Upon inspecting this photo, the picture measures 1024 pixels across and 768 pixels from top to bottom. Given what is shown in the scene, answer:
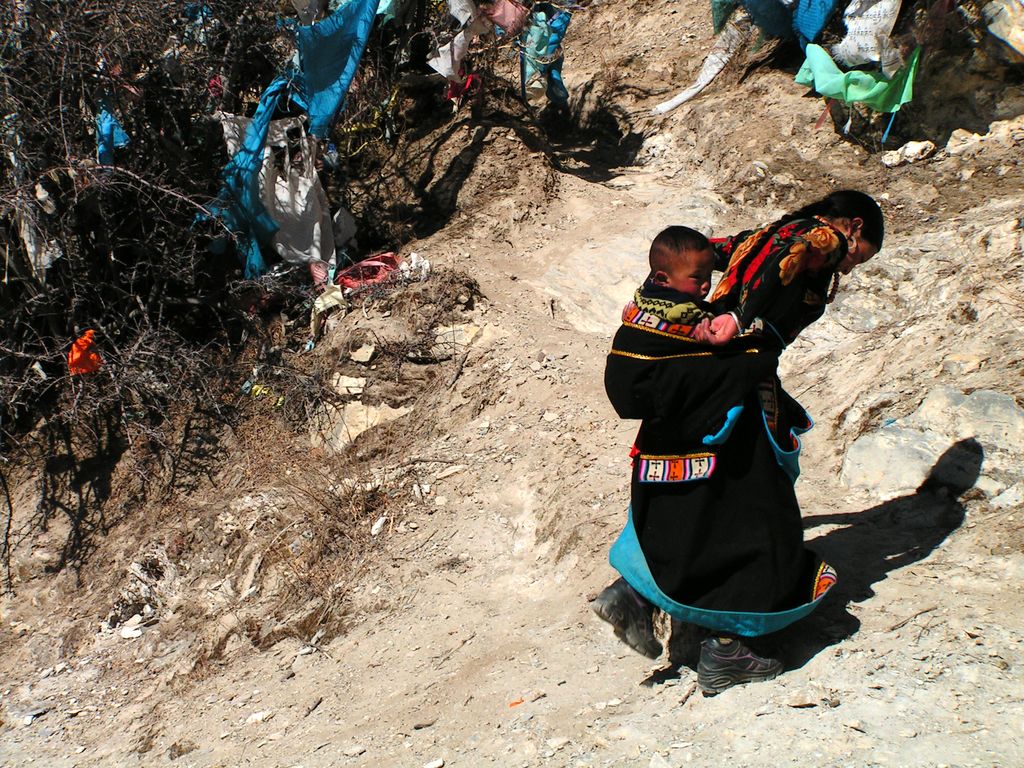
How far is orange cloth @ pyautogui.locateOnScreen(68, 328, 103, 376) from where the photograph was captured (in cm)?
492

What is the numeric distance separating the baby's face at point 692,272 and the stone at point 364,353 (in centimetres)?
299

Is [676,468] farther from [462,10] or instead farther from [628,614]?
[462,10]

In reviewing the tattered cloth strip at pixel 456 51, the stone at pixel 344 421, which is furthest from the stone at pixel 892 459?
the tattered cloth strip at pixel 456 51

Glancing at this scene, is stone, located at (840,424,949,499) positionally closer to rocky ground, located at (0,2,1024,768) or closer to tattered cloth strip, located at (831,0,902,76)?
rocky ground, located at (0,2,1024,768)

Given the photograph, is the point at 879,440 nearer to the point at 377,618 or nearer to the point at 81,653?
the point at 377,618

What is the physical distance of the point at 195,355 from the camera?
5.22m

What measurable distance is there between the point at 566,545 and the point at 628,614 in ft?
3.65

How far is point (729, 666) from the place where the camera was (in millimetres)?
2414

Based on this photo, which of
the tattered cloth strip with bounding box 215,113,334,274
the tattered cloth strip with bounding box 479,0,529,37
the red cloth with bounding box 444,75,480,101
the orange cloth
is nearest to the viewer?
the orange cloth

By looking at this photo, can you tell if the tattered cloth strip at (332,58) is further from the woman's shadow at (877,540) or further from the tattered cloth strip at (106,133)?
the woman's shadow at (877,540)

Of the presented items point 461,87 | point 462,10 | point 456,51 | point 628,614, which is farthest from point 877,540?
point 461,87

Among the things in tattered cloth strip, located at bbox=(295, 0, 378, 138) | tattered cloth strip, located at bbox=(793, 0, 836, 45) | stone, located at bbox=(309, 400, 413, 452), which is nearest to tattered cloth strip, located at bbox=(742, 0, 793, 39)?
tattered cloth strip, located at bbox=(793, 0, 836, 45)

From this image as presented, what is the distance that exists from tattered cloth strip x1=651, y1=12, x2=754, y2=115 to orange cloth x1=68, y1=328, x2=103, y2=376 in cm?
493

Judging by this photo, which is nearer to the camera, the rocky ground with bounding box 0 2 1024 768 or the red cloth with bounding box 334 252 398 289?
the rocky ground with bounding box 0 2 1024 768
